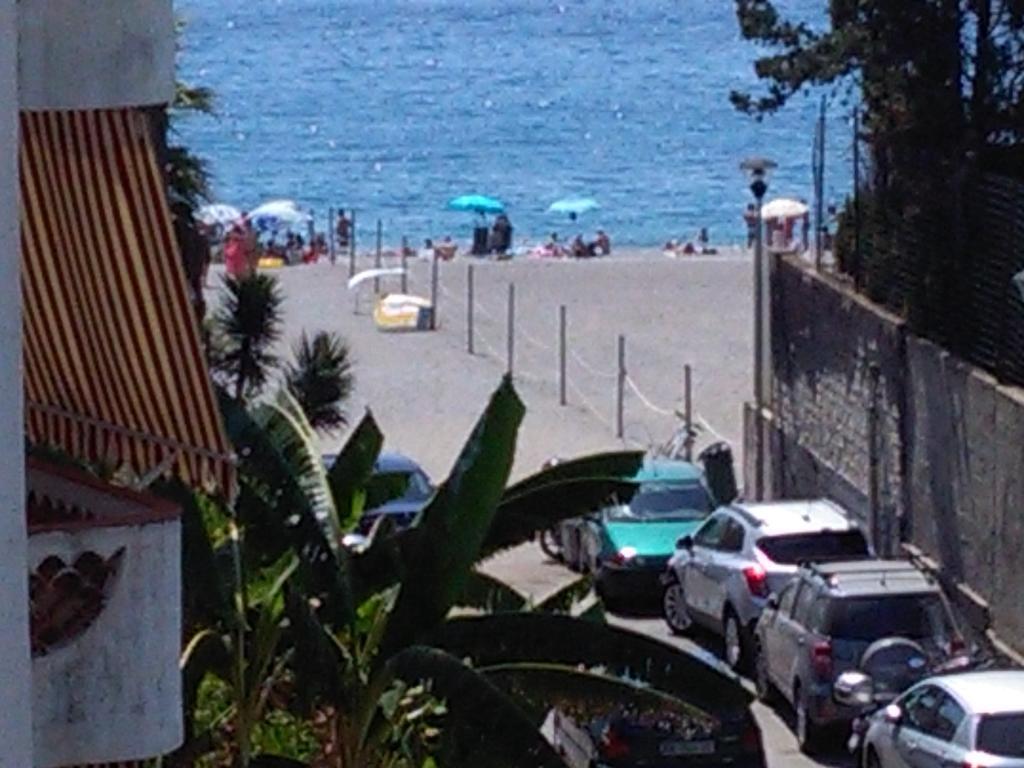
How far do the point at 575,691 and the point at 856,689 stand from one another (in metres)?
6.55

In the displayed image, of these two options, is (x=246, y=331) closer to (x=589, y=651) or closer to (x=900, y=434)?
(x=589, y=651)

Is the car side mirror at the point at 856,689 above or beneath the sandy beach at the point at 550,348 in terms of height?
above

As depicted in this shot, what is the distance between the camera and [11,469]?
834cm

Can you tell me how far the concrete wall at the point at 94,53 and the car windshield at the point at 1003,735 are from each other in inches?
389

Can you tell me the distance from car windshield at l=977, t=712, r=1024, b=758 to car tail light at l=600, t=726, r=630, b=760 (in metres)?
2.92

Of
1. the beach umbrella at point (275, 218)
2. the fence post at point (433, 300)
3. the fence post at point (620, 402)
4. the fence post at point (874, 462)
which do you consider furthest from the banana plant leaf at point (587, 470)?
the beach umbrella at point (275, 218)

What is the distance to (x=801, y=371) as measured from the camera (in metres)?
34.7

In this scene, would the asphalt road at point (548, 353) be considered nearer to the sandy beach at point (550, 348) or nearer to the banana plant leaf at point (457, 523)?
the sandy beach at point (550, 348)

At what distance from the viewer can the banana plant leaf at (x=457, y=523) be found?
15.8 meters

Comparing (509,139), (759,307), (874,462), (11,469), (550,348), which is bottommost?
(509,139)

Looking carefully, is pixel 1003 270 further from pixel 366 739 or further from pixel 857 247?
pixel 366 739

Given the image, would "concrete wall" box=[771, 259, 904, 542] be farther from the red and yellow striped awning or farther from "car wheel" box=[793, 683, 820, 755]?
the red and yellow striped awning

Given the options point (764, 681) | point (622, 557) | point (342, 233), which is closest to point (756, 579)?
point (764, 681)

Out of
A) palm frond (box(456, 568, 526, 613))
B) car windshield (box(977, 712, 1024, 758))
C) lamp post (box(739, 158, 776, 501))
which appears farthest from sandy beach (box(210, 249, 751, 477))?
palm frond (box(456, 568, 526, 613))
